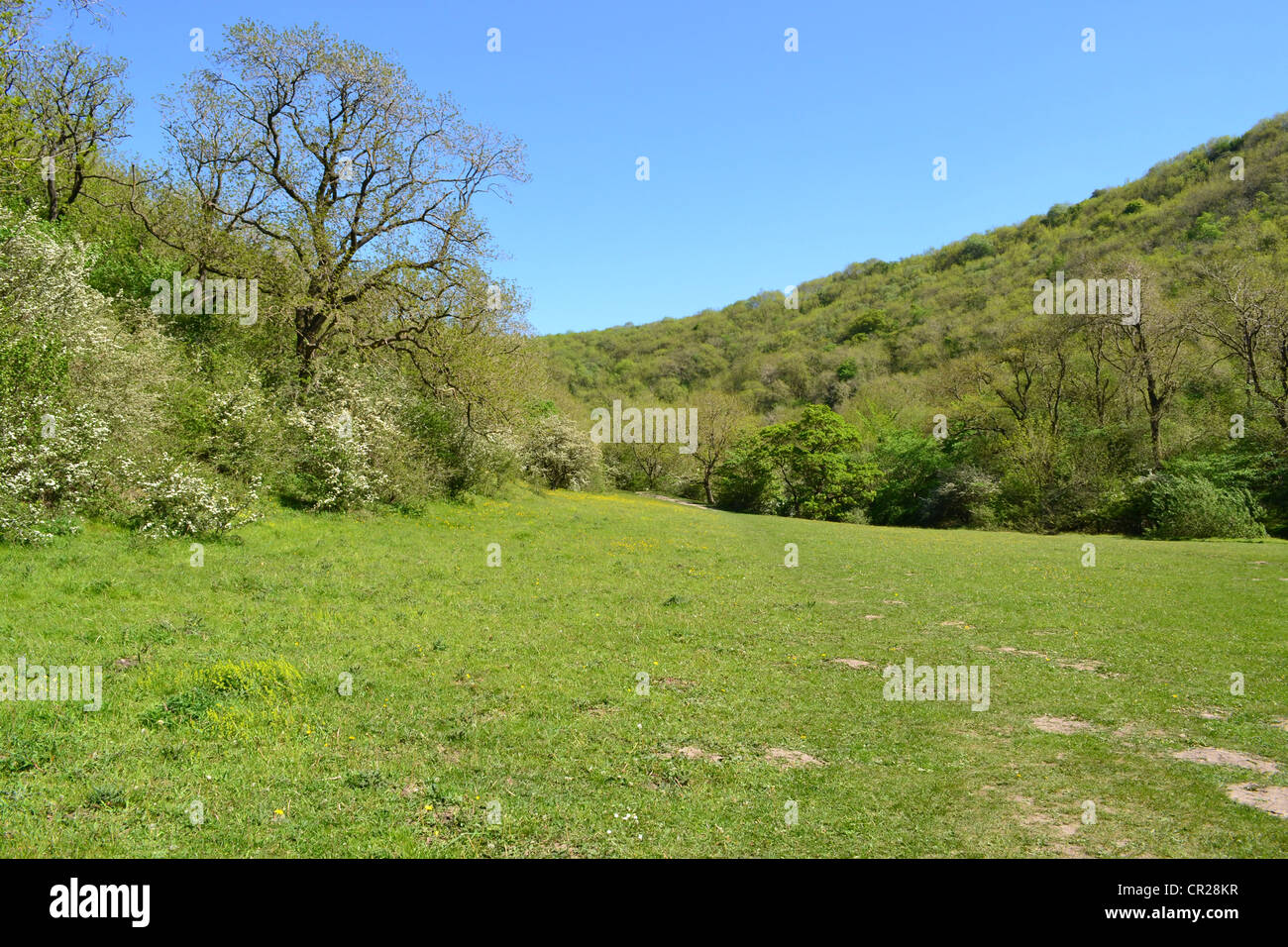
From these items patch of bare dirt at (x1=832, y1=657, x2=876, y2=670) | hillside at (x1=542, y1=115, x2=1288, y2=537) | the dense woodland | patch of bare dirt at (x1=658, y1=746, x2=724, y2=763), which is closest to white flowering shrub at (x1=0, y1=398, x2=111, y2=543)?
the dense woodland

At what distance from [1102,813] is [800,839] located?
2.96 metres

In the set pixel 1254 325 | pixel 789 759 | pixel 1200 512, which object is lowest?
pixel 789 759

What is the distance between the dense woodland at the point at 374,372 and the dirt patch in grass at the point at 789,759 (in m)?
13.4

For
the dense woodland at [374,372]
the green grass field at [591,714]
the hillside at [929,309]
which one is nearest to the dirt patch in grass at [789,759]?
the green grass field at [591,714]

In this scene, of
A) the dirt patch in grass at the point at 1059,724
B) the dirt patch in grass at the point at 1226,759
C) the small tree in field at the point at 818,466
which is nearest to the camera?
the dirt patch in grass at the point at 1226,759

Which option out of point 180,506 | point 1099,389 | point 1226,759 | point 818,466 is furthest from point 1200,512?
point 180,506

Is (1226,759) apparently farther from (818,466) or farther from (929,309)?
(929,309)

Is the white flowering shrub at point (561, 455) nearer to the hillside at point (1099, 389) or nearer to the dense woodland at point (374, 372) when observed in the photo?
the dense woodland at point (374, 372)

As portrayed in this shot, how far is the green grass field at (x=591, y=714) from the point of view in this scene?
5.68 m

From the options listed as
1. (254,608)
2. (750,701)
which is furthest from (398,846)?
(254,608)

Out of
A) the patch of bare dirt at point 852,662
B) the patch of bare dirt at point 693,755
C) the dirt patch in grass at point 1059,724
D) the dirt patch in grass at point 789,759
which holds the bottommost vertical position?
the patch of bare dirt at point 852,662

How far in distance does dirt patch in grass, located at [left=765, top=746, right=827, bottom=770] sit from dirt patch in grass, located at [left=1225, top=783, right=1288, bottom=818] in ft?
12.7

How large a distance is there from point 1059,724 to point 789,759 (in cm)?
402

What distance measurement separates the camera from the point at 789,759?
25.1ft
